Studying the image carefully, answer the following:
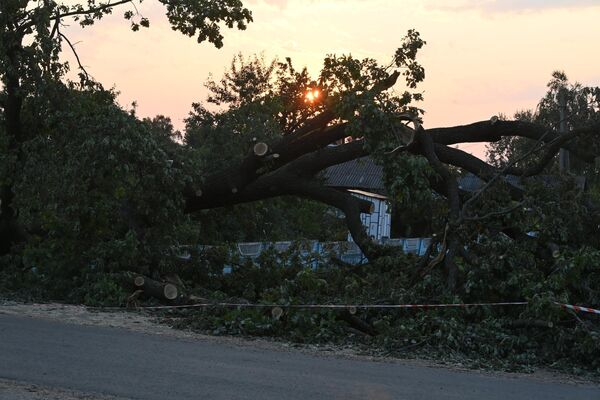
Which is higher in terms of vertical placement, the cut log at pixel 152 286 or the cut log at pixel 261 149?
the cut log at pixel 261 149

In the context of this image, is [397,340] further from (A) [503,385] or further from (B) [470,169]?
(B) [470,169]

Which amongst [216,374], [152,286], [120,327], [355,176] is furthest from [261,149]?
[355,176]

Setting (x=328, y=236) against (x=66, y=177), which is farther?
(x=328, y=236)

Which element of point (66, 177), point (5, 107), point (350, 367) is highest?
point (5, 107)

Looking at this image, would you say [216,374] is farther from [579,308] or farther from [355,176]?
[355,176]

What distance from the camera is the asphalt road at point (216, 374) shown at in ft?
20.8

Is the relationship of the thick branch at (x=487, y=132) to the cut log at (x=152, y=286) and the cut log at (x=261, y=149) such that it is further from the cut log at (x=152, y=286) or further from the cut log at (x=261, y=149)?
the cut log at (x=152, y=286)

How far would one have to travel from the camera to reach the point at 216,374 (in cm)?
694

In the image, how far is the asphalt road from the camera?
6328 mm

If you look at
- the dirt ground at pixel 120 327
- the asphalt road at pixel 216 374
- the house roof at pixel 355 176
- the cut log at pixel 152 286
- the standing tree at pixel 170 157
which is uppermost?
the house roof at pixel 355 176

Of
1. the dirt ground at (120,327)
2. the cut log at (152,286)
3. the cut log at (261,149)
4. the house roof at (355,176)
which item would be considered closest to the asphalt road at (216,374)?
the dirt ground at (120,327)

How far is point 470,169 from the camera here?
13867 mm

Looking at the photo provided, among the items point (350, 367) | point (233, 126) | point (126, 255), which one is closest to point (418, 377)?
point (350, 367)

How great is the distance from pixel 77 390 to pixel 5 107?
35.0ft
